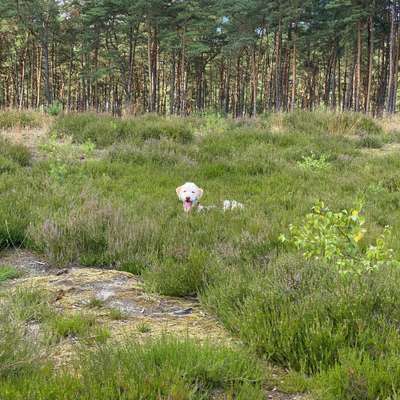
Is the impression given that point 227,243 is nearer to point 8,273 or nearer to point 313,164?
point 8,273

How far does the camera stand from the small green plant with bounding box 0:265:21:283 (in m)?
4.04

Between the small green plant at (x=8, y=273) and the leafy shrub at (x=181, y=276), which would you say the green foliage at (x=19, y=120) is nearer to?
the small green plant at (x=8, y=273)

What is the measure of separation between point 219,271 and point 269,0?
31.0 m

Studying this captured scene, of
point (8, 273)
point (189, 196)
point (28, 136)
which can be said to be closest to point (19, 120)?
point (28, 136)

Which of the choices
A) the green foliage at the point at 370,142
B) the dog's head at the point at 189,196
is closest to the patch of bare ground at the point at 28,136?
the dog's head at the point at 189,196

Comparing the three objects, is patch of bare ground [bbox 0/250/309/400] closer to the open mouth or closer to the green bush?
the green bush

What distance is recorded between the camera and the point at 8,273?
411 cm

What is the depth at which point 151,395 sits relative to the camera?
1.97 metres

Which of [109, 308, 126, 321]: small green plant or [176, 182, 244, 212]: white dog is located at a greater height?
[176, 182, 244, 212]: white dog

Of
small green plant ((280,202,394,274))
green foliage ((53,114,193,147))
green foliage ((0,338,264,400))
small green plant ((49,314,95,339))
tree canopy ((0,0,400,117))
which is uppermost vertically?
tree canopy ((0,0,400,117))

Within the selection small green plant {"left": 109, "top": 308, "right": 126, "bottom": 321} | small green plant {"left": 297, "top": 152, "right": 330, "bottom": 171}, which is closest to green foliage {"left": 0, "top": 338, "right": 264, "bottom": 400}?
small green plant {"left": 109, "top": 308, "right": 126, "bottom": 321}

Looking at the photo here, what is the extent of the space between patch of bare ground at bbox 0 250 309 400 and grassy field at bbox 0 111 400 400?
0.12 m

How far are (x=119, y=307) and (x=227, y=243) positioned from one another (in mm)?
1560

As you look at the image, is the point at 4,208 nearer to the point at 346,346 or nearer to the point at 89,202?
the point at 89,202
